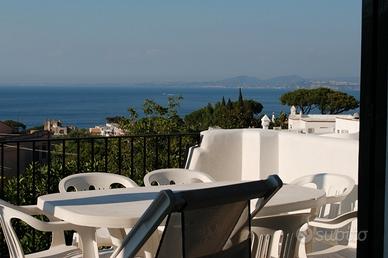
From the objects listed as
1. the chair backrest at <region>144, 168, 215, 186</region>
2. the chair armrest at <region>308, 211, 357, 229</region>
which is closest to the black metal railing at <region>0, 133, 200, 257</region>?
the chair backrest at <region>144, 168, 215, 186</region>

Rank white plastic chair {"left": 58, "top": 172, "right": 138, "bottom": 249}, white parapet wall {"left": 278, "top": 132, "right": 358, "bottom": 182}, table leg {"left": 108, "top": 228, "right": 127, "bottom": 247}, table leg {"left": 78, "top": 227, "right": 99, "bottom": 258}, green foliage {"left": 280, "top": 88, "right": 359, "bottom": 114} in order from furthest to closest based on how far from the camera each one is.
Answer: green foliage {"left": 280, "top": 88, "right": 359, "bottom": 114}, white parapet wall {"left": 278, "top": 132, "right": 358, "bottom": 182}, white plastic chair {"left": 58, "top": 172, "right": 138, "bottom": 249}, table leg {"left": 108, "top": 228, "right": 127, "bottom": 247}, table leg {"left": 78, "top": 227, "right": 99, "bottom": 258}

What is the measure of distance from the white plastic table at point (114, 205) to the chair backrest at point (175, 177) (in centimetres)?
61

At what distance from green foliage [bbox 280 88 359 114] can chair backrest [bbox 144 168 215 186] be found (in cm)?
1963

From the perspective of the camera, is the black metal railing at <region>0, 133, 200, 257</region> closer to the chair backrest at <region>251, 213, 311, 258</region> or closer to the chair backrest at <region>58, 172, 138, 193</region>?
the chair backrest at <region>58, 172, 138, 193</region>

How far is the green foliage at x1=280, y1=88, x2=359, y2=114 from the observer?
23859 mm

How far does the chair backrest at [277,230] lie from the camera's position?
2.85 metres

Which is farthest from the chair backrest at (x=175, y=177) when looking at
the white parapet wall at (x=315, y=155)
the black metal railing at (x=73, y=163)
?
the white parapet wall at (x=315, y=155)

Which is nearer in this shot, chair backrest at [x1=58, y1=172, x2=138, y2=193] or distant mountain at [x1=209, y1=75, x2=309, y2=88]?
chair backrest at [x1=58, y1=172, x2=138, y2=193]

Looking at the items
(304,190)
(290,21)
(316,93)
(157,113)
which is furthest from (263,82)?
(304,190)

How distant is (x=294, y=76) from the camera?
21.3 metres

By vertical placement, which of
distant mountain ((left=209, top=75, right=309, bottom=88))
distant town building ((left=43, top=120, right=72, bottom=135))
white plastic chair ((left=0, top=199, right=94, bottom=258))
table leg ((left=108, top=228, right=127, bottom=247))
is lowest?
distant town building ((left=43, top=120, right=72, bottom=135))

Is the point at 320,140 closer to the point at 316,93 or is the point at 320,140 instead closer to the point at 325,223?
the point at 325,223

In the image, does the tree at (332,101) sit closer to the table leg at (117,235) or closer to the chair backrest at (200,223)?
the table leg at (117,235)

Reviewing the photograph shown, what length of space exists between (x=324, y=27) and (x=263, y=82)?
194 inches
